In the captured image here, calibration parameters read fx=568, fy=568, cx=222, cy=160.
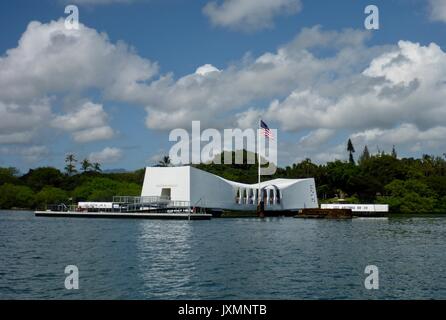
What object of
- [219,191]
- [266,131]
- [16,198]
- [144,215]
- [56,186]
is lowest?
[144,215]

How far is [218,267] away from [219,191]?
5806 centimetres

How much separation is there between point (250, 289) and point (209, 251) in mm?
11188

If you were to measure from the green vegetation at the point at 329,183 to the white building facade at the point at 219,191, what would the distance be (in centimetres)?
1582

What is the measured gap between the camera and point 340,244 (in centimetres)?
3628

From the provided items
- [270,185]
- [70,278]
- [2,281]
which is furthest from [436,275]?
[270,185]

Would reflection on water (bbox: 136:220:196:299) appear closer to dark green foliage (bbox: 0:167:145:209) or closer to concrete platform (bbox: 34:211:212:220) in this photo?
concrete platform (bbox: 34:211:212:220)

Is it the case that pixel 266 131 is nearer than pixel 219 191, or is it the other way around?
pixel 266 131

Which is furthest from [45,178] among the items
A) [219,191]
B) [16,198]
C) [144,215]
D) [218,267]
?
[218,267]

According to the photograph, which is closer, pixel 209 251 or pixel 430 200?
pixel 209 251

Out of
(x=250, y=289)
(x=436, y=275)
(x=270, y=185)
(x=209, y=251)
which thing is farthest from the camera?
(x=270, y=185)

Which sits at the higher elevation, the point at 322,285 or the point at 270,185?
the point at 270,185

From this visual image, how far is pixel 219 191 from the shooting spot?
83125 mm

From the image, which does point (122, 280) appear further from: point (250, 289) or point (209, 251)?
point (209, 251)

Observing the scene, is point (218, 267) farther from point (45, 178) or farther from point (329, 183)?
point (45, 178)
